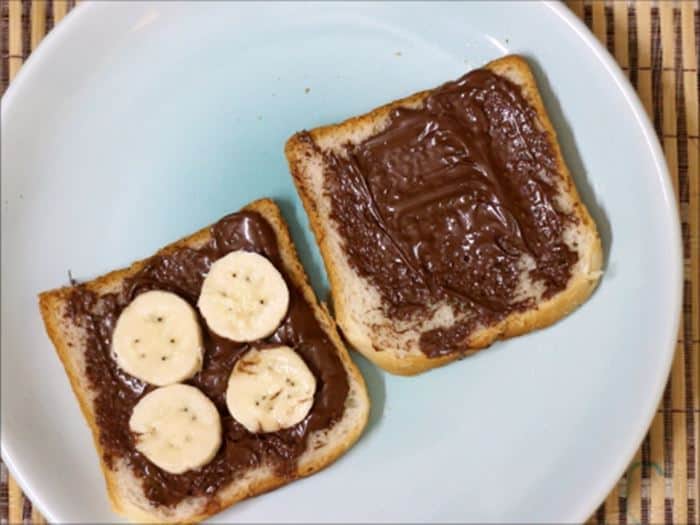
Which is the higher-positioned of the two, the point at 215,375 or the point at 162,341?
the point at 162,341

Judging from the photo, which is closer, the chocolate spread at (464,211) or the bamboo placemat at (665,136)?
the chocolate spread at (464,211)

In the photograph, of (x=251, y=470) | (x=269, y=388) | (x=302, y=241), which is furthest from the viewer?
(x=302, y=241)

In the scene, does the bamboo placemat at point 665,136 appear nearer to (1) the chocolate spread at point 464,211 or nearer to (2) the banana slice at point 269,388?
(1) the chocolate spread at point 464,211

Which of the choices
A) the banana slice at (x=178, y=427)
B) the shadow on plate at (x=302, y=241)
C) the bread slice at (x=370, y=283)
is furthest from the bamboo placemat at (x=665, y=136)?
the banana slice at (x=178, y=427)

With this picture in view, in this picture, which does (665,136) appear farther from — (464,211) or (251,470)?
(251,470)

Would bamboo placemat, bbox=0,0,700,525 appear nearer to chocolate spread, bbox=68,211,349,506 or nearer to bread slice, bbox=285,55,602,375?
bread slice, bbox=285,55,602,375

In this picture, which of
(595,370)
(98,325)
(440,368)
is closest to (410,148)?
(440,368)

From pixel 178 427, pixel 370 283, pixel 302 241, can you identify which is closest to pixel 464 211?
pixel 370 283
